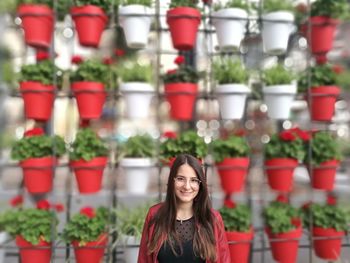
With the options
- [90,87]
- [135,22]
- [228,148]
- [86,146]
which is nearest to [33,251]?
[86,146]

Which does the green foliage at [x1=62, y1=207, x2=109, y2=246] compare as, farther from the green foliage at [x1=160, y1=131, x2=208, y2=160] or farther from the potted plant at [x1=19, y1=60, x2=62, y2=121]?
the potted plant at [x1=19, y1=60, x2=62, y2=121]


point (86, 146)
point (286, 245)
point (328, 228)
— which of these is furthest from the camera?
point (328, 228)

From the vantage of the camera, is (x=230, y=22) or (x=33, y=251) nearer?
(x=33, y=251)

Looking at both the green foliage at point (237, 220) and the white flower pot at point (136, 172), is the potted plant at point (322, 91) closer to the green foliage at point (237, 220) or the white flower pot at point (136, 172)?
the green foliage at point (237, 220)

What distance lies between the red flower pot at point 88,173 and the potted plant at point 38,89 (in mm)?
446

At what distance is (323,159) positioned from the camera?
319 centimetres

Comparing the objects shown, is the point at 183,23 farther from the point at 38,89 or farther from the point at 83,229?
the point at 83,229

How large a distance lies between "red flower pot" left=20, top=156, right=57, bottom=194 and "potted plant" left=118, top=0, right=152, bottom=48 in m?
1.07

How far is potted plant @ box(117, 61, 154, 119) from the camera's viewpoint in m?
2.96

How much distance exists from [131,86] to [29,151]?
2.89 ft

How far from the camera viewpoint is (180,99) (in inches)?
118

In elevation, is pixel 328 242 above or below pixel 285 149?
below

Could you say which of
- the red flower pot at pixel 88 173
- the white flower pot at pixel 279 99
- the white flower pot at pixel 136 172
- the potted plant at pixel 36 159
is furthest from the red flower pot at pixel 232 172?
the potted plant at pixel 36 159

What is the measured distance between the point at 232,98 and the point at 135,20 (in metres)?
0.93
